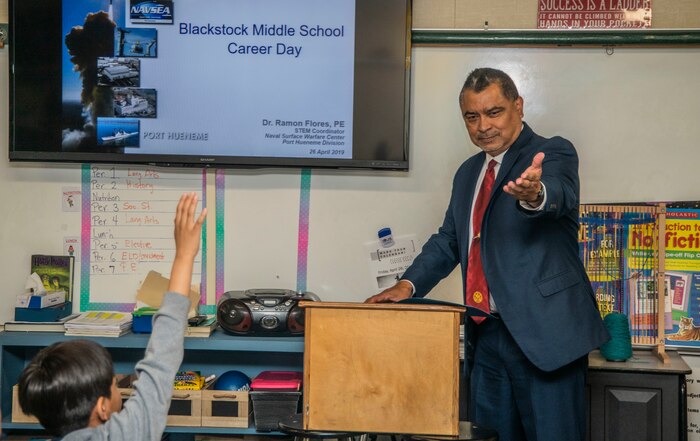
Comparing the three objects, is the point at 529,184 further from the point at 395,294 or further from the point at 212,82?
the point at 212,82

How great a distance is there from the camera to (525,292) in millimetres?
2326

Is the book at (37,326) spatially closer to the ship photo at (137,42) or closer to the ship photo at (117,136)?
the ship photo at (117,136)

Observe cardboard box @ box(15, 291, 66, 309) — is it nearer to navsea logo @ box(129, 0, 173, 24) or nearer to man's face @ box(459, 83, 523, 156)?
navsea logo @ box(129, 0, 173, 24)

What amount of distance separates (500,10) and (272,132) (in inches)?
41.1

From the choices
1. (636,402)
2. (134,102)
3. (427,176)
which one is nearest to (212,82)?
(134,102)

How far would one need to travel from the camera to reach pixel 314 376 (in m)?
1.95

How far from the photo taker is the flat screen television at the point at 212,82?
3.16 metres

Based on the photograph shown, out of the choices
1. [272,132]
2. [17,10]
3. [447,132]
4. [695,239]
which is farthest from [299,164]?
[695,239]

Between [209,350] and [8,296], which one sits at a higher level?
[8,296]

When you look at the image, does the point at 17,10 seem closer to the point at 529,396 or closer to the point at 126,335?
the point at 126,335

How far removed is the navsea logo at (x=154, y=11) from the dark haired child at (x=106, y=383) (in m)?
1.84

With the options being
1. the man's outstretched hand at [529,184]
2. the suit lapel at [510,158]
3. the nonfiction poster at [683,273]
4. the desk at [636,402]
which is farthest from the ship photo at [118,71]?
the nonfiction poster at [683,273]

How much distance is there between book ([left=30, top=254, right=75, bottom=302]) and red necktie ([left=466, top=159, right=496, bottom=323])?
1.71 metres

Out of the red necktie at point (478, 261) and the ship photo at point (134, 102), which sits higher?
the ship photo at point (134, 102)
